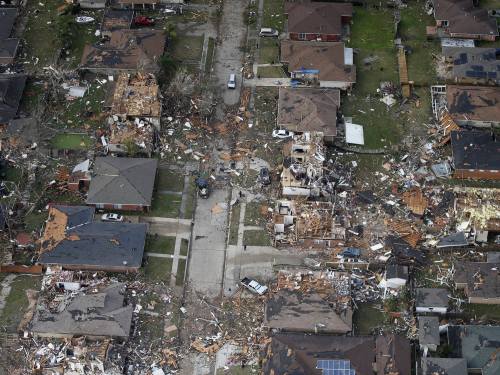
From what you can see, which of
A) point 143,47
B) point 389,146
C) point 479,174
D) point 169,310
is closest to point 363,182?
point 389,146

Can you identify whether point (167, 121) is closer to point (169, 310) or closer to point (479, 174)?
point (169, 310)

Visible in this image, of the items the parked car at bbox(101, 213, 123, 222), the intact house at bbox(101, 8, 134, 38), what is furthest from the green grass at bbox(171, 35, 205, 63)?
the parked car at bbox(101, 213, 123, 222)

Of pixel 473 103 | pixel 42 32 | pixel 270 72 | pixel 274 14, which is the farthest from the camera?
pixel 274 14

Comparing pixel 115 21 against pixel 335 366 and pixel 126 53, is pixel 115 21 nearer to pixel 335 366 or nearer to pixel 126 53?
pixel 126 53

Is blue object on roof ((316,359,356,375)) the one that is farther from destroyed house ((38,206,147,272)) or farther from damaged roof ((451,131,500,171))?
damaged roof ((451,131,500,171))

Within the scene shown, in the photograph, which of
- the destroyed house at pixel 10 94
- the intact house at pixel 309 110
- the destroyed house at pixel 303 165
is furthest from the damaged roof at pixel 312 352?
the destroyed house at pixel 10 94

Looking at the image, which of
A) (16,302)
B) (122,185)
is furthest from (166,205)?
(16,302)

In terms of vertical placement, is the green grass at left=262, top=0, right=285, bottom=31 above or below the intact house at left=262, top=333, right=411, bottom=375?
above
